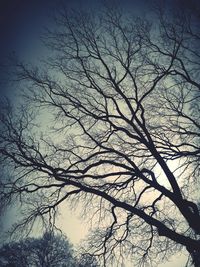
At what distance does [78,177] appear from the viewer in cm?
845

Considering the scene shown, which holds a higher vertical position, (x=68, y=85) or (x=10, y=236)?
(x=68, y=85)

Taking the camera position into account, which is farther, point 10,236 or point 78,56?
point 78,56

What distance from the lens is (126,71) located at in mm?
10305

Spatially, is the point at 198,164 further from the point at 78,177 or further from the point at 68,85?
the point at 68,85

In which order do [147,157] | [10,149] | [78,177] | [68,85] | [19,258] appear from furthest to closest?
[19,258] < [68,85] < [147,157] < [10,149] < [78,177]

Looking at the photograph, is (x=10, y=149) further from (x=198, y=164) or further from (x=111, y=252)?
(x=198, y=164)

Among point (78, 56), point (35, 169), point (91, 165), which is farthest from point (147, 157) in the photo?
point (78, 56)

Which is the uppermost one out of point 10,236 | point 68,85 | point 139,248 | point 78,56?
point 78,56

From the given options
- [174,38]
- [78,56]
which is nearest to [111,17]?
[78,56]

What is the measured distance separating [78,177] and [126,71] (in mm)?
4834

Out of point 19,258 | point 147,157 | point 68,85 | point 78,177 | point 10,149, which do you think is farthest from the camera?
point 19,258

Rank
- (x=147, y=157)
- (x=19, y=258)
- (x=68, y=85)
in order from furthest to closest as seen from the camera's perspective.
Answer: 1. (x=19, y=258)
2. (x=68, y=85)
3. (x=147, y=157)

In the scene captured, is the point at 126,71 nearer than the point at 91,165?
No

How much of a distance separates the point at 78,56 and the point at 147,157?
5266 millimetres
